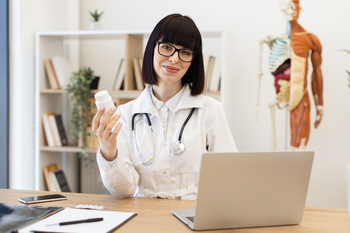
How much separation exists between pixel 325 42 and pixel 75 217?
2667 mm

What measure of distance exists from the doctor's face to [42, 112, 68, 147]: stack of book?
1.88 metres

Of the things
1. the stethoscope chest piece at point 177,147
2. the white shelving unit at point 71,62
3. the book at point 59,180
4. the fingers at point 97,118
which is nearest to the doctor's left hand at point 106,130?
the fingers at point 97,118

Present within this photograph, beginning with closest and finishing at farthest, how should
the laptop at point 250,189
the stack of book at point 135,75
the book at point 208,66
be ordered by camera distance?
the laptop at point 250,189
the book at point 208,66
the stack of book at point 135,75

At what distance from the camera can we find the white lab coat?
1.69m

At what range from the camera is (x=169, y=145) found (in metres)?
1.69

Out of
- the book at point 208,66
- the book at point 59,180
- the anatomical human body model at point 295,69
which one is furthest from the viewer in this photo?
the book at point 59,180

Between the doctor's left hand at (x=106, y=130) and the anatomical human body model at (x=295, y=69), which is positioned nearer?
the doctor's left hand at (x=106, y=130)

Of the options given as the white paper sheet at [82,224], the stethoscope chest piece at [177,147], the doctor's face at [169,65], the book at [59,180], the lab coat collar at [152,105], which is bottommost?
the book at [59,180]

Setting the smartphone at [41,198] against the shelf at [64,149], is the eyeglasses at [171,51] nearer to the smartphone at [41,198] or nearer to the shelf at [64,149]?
the smartphone at [41,198]

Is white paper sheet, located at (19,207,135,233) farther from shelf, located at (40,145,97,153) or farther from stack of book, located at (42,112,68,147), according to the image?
stack of book, located at (42,112,68,147)

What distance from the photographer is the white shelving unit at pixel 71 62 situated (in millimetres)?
3131

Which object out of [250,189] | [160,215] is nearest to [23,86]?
[160,215]

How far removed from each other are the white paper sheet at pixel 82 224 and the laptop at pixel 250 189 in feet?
0.74

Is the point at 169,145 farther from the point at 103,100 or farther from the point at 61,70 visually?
the point at 61,70
